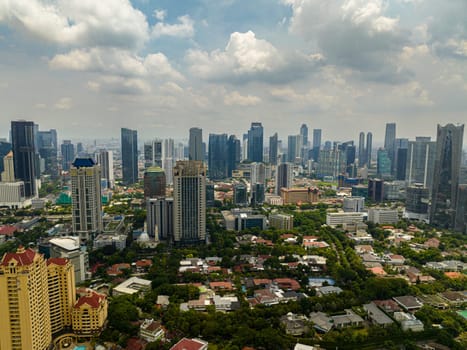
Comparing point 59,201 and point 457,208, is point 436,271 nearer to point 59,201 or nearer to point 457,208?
point 457,208

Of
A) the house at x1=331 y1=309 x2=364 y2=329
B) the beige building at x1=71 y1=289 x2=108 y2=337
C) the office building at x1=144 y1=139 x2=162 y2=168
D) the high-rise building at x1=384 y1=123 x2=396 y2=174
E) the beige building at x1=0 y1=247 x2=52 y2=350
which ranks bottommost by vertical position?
the house at x1=331 y1=309 x2=364 y2=329

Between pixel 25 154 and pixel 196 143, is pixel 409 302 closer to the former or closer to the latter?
pixel 25 154

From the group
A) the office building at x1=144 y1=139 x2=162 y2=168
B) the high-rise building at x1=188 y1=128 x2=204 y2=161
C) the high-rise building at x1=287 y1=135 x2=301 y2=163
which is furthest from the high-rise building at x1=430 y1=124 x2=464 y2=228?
the high-rise building at x1=287 y1=135 x2=301 y2=163

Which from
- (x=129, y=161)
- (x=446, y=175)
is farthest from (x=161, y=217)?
(x=129, y=161)

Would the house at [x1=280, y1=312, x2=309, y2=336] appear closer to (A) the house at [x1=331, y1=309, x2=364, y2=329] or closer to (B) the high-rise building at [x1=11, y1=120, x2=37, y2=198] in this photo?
(A) the house at [x1=331, y1=309, x2=364, y2=329]

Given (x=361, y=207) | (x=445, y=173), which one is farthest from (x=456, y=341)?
(x=361, y=207)

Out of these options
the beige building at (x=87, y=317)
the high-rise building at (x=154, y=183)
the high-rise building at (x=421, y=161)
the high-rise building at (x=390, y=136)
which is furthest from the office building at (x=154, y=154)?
the high-rise building at (x=390, y=136)
